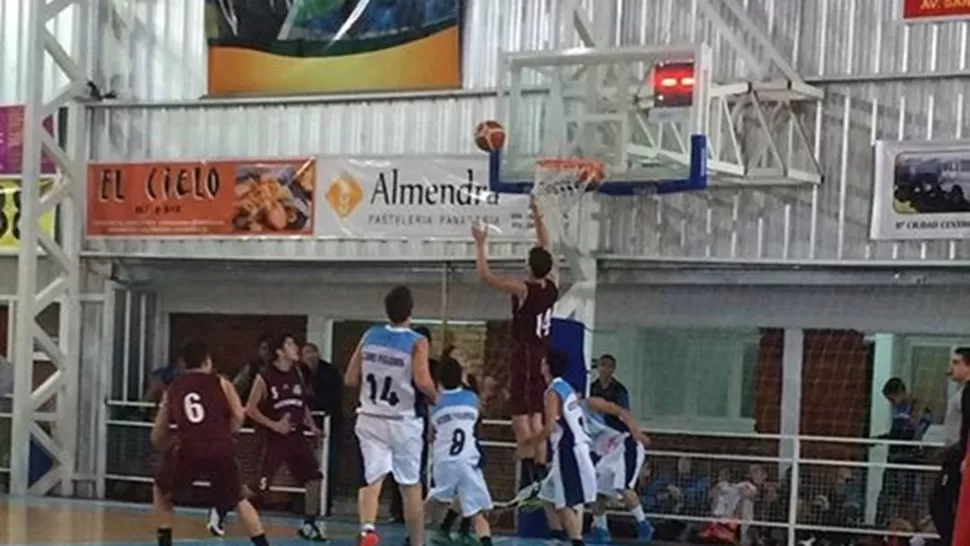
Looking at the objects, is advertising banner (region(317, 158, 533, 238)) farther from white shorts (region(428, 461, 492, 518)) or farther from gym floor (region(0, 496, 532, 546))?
white shorts (region(428, 461, 492, 518))

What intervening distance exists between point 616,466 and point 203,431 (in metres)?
5.55

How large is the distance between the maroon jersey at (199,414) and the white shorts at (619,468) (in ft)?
17.1

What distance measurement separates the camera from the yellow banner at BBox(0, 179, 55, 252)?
20.7 metres

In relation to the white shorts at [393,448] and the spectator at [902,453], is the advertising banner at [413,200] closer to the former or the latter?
the spectator at [902,453]

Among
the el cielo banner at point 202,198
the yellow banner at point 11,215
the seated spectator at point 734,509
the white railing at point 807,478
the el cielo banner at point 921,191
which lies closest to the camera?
the white railing at point 807,478

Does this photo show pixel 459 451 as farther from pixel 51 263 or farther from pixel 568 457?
pixel 51 263

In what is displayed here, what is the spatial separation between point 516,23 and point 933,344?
5617 millimetres

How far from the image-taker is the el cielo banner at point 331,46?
18891 millimetres

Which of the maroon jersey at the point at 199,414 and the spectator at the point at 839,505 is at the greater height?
the maroon jersey at the point at 199,414

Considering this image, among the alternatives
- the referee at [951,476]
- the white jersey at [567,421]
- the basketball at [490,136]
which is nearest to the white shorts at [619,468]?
the white jersey at [567,421]

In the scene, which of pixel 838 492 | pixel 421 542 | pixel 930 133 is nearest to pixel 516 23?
pixel 930 133

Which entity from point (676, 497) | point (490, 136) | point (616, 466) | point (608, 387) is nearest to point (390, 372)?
point (490, 136)

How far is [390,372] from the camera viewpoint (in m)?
11.7

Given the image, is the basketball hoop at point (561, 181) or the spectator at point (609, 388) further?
the spectator at point (609, 388)
